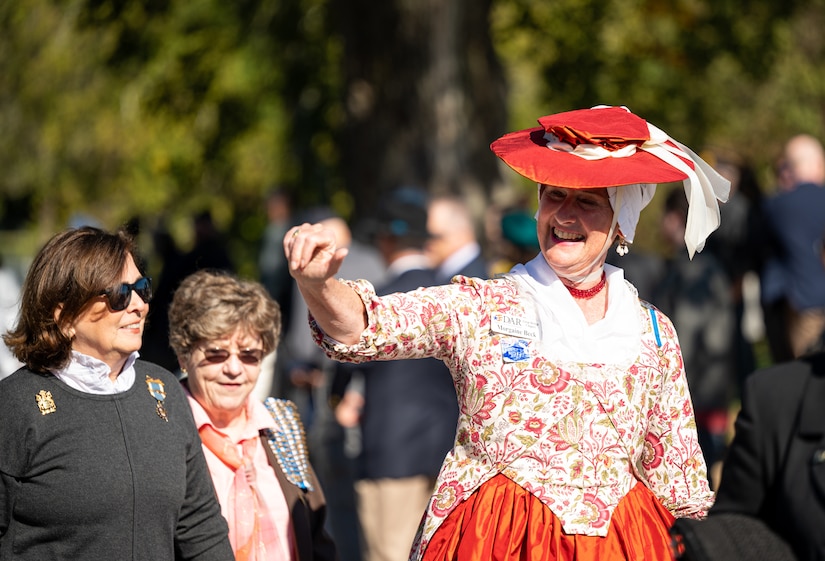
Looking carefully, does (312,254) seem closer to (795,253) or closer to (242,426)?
(242,426)

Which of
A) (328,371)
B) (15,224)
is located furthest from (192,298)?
(15,224)

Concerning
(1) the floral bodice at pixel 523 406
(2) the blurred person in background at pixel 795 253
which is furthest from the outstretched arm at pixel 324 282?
(2) the blurred person in background at pixel 795 253

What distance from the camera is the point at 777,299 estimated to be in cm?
858

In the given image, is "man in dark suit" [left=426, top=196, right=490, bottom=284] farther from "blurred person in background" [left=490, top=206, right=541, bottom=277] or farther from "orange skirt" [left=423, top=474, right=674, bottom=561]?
"orange skirt" [left=423, top=474, right=674, bottom=561]

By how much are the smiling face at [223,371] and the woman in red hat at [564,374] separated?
2.57 feet

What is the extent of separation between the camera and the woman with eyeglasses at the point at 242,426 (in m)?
3.98

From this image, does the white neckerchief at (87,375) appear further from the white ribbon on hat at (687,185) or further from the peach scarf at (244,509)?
the white ribbon on hat at (687,185)

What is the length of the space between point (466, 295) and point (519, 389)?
0.29m

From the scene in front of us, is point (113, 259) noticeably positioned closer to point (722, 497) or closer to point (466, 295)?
point (466, 295)

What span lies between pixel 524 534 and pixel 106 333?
125 cm

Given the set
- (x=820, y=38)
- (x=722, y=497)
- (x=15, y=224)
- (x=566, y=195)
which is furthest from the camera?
(x=15, y=224)

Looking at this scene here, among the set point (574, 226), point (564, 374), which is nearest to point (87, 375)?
point (564, 374)

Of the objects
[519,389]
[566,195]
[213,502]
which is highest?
[566,195]

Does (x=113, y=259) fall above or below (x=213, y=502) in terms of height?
above
